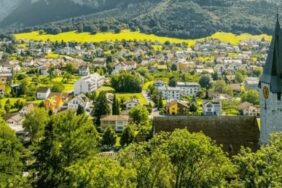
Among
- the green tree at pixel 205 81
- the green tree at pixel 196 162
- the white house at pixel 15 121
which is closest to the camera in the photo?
the green tree at pixel 196 162

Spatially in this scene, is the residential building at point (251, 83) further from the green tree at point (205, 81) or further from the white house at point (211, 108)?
the white house at point (211, 108)

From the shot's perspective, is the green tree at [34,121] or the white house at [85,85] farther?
the white house at [85,85]

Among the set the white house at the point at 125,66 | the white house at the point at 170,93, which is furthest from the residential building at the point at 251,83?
the white house at the point at 125,66

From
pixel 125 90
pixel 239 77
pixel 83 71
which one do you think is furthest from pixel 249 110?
pixel 83 71

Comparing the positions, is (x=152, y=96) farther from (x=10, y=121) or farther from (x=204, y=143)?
(x=204, y=143)

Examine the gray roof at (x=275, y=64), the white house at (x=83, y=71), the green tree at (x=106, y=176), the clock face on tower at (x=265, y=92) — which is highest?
the gray roof at (x=275, y=64)

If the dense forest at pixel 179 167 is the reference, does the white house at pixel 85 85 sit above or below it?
below

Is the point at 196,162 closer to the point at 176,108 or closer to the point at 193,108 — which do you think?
the point at 193,108
